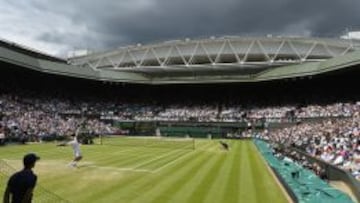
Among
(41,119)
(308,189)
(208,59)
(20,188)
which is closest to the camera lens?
(20,188)

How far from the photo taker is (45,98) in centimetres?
7238

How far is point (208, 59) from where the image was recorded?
271 ft

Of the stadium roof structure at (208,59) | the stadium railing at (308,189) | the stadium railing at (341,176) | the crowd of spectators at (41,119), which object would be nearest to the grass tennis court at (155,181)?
the stadium railing at (308,189)

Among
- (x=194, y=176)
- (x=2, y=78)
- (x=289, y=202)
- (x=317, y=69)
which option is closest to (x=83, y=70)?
(x=2, y=78)

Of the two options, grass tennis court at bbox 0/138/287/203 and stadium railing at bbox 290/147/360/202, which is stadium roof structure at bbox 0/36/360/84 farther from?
stadium railing at bbox 290/147/360/202

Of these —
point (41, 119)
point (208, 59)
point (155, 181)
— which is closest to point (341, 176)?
point (155, 181)

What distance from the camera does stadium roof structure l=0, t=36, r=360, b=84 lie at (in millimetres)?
74125

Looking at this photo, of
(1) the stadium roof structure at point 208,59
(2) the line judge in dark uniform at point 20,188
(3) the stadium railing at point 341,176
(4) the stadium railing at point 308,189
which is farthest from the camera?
(1) the stadium roof structure at point 208,59

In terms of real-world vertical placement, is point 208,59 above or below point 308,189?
above

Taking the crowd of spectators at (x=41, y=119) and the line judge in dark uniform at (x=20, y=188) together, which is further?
the crowd of spectators at (x=41, y=119)

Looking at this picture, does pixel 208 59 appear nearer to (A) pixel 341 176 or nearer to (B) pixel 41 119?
(B) pixel 41 119

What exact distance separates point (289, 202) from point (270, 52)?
6416 centimetres

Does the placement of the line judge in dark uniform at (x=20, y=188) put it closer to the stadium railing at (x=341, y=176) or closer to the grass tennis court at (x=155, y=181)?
the grass tennis court at (x=155, y=181)

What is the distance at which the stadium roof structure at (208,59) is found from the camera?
2918 inches
